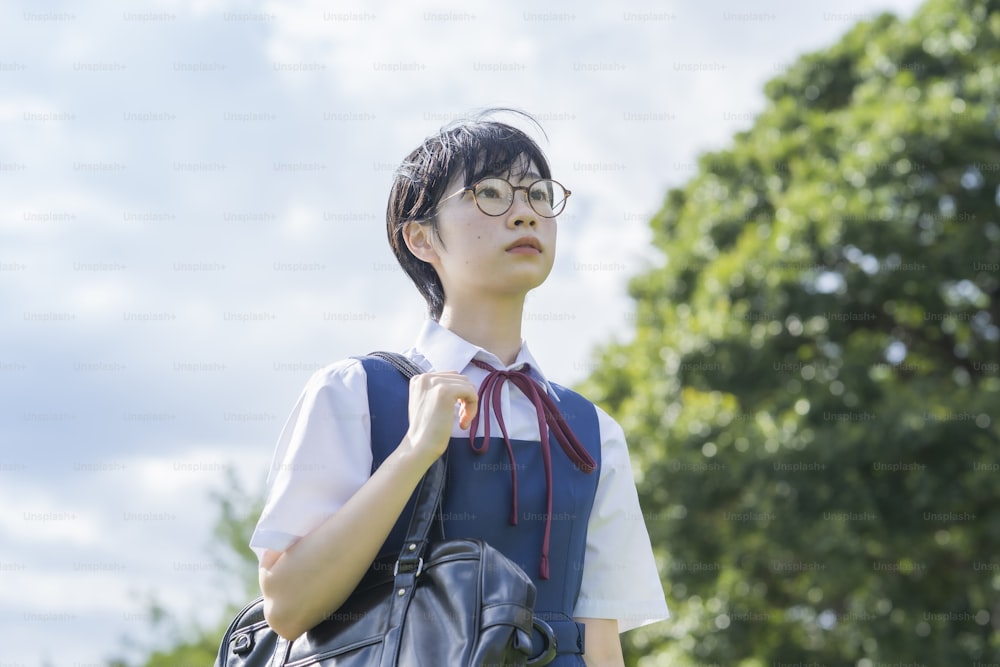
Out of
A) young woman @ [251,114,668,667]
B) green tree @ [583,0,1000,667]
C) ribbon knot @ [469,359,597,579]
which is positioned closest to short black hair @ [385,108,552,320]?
young woman @ [251,114,668,667]

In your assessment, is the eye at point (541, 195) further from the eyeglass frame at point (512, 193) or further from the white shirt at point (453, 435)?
the white shirt at point (453, 435)

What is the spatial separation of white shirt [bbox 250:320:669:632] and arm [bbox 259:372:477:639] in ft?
0.20

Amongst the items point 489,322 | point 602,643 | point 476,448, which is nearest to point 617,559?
point 602,643

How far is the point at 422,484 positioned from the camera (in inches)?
78.7

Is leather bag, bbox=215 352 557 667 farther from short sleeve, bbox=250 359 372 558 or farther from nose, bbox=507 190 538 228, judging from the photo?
nose, bbox=507 190 538 228

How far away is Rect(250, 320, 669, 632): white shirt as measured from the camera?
2.01 metres

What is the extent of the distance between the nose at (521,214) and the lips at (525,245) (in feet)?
0.10

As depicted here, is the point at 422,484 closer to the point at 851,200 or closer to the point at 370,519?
the point at 370,519

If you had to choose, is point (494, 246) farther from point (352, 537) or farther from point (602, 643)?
point (602, 643)

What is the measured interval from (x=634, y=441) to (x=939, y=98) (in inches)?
175

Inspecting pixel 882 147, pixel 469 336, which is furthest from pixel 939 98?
pixel 469 336

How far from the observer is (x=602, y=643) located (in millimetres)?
2264

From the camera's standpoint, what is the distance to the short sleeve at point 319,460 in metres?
1.99

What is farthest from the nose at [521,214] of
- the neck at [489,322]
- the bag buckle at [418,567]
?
the bag buckle at [418,567]
